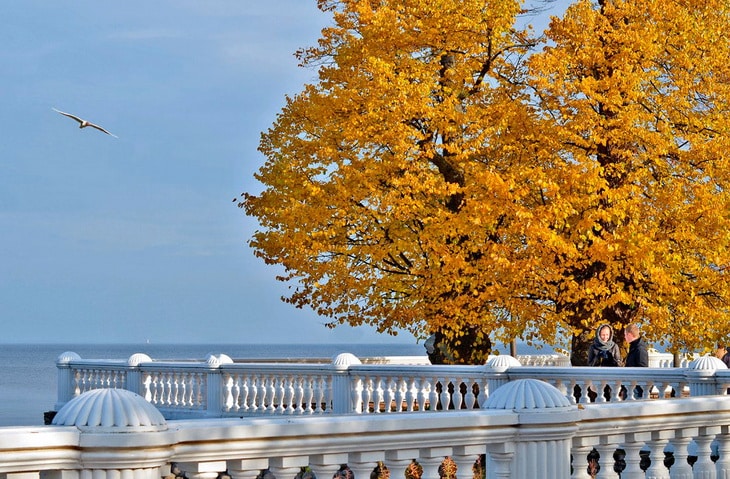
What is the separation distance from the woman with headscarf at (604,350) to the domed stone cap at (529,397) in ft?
32.1

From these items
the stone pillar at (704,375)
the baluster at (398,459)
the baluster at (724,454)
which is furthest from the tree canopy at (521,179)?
the baluster at (398,459)

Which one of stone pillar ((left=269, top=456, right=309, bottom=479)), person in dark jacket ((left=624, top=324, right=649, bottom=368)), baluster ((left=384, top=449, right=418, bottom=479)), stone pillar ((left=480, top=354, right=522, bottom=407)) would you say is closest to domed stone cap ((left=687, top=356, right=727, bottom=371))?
person in dark jacket ((left=624, top=324, right=649, bottom=368))

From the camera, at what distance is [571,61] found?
66.3 feet

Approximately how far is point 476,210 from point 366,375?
361 centimetres

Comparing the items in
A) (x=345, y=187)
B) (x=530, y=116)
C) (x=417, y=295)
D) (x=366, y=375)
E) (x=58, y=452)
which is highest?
(x=530, y=116)

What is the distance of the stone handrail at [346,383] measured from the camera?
1384 cm

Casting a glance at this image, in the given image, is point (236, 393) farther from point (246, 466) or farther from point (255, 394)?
point (246, 466)

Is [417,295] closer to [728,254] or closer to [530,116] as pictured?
[530,116]

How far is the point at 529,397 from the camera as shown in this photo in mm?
5969

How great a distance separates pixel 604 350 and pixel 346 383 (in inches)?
181

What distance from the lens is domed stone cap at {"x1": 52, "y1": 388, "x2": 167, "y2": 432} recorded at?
4.36 m

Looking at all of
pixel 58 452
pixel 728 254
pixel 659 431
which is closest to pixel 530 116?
pixel 728 254

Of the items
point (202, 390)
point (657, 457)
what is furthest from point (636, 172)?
point (657, 457)

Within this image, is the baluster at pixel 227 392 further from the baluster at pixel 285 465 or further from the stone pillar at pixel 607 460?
the baluster at pixel 285 465
